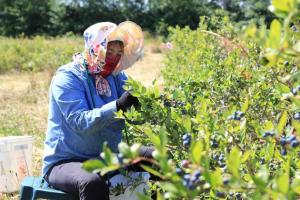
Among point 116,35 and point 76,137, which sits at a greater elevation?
point 116,35

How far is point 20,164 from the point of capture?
339 centimetres

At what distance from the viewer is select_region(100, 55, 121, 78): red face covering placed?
99.6 inches

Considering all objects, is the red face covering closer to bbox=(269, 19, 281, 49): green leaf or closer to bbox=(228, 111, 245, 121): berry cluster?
bbox=(228, 111, 245, 121): berry cluster

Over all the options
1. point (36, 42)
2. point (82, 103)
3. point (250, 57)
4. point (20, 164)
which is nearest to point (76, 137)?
point (82, 103)

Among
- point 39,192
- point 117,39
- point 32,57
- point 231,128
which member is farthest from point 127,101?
point 32,57

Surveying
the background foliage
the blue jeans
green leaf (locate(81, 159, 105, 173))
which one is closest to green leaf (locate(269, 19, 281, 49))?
green leaf (locate(81, 159, 105, 173))

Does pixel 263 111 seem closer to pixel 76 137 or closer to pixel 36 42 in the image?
pixel 76 137

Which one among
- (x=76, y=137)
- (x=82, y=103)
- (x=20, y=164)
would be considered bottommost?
(x=20, y=164)

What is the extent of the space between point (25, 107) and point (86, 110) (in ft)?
17.0

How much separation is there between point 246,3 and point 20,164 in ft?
107

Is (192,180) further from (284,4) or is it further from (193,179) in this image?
(284,4)

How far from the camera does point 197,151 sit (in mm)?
889

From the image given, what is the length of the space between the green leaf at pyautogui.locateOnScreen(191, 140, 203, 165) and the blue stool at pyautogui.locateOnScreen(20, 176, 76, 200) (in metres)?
1.57

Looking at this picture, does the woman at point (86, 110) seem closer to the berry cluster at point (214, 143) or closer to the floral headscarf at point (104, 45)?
the floral headscarf at point (104, 45)
